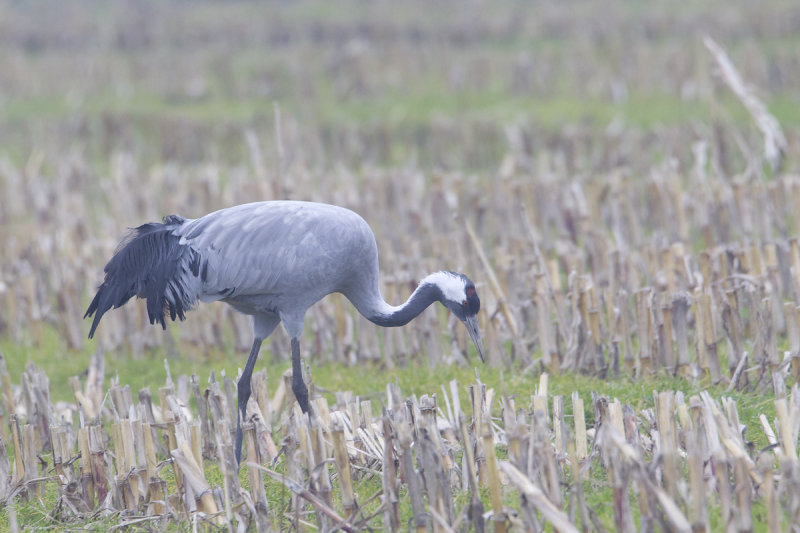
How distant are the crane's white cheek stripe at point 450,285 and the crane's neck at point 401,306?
3 cm

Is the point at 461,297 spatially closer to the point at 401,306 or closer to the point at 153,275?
the point at 401,306

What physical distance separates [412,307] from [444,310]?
85.9 inches

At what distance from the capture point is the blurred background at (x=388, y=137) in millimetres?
7867

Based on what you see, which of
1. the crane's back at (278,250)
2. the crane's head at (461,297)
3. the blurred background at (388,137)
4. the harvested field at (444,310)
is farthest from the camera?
the blurred background at (388,137)

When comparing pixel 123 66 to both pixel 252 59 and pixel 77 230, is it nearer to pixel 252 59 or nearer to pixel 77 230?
pixel 252 59

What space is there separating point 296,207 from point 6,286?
3.59m

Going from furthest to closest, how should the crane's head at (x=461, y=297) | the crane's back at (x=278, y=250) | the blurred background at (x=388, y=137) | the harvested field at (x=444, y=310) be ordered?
the blurred background at (x=388, y=137), the crane's head at (x=461, y=297), the crane's back at (x=278, y=250), the harvested field at (x=444, y=310)

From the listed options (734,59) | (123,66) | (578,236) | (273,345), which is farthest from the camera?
Result: (123,66)

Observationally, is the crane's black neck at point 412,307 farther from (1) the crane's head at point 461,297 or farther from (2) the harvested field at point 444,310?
(2) the harvested field at point 444,310

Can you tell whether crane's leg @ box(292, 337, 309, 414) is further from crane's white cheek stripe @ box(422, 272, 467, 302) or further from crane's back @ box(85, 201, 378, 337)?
crane's white cheek stripe @ box(422, 272, 467, 302)

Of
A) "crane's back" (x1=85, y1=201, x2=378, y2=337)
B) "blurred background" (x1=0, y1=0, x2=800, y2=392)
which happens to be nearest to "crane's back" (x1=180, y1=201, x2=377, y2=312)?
"crane's back" (x1=85, y1=201, x2=378, y2=337)

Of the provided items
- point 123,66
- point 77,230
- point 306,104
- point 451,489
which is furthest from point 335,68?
point 451,489

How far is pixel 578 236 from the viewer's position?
30.1 ft

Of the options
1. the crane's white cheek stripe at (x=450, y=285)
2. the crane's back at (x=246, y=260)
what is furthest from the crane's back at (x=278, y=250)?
the crane's white cheek stripe at (x=450, y=285)
